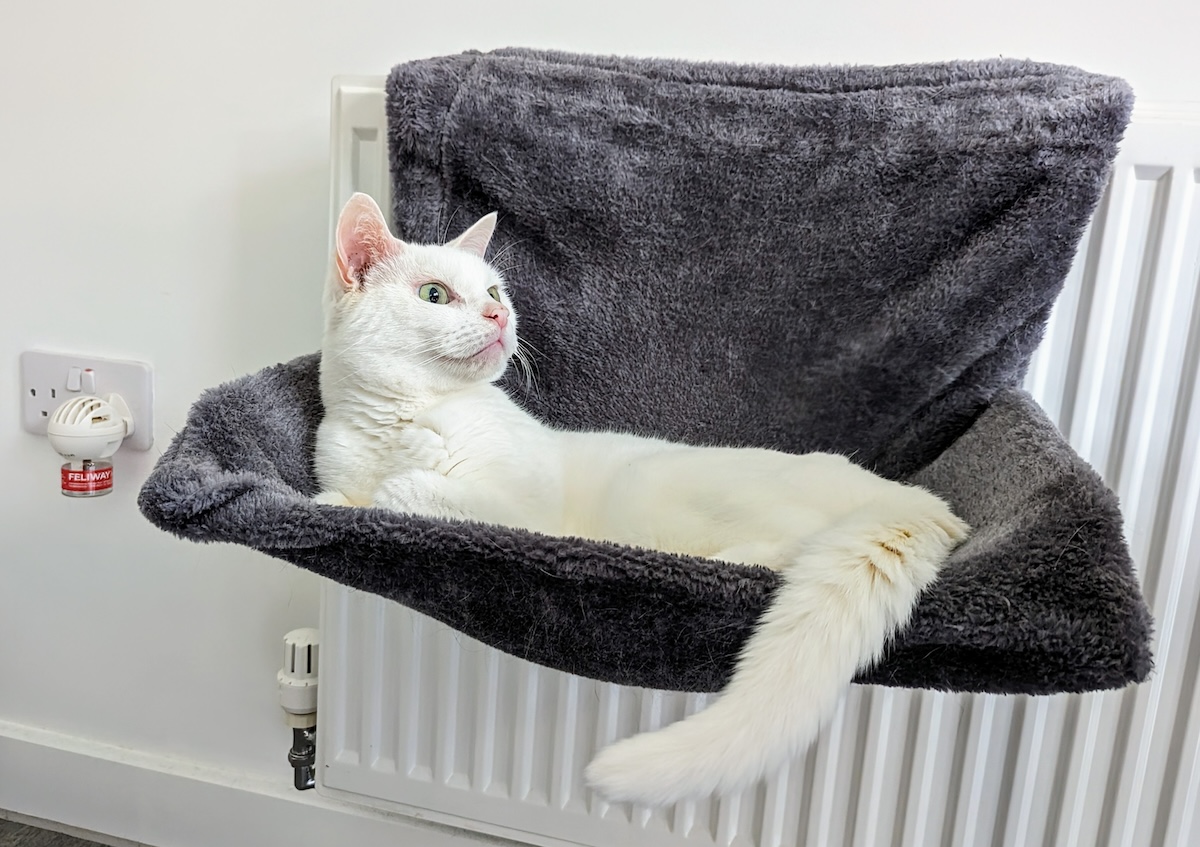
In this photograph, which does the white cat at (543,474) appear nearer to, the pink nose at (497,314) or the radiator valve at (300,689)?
the pink nose at (497,314)

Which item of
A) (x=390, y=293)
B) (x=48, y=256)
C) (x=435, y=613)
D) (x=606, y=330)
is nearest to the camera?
(x=435, y=613)

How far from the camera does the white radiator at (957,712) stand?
2.78 feet

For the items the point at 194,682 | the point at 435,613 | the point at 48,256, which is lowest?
the point at 194,682

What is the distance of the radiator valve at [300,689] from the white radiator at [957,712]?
0.14ft

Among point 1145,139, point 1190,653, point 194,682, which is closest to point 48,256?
point 194,682

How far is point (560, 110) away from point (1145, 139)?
0.55 metres

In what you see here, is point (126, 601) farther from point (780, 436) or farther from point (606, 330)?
point (780, 436)

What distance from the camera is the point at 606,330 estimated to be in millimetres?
868

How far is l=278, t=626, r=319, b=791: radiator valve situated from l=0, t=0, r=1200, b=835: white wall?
80 mm

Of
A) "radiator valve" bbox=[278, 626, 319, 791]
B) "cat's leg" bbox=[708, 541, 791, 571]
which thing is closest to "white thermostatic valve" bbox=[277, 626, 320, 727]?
"radiator valve" bbox=[278, 626, 319, 791]

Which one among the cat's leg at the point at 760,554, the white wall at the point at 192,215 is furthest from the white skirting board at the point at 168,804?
the cat's leg at the point at 760,554

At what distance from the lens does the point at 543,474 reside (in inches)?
30.1

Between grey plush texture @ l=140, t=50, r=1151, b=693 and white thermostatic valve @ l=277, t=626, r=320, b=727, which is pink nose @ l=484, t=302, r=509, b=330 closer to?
grey plush texture @ l=140, t=50, r=1151, b=693

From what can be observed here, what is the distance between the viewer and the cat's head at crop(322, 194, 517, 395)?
0.76m
